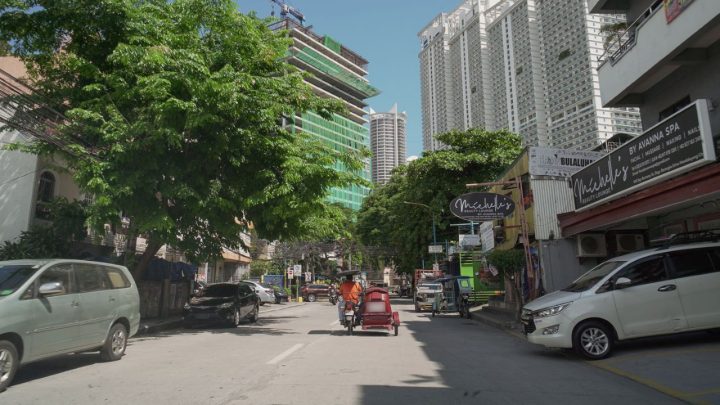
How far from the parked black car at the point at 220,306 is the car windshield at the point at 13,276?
30.7ft

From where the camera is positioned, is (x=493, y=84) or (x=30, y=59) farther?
(x=493, y=84)

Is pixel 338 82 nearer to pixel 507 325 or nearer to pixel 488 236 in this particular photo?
pixel 488 236

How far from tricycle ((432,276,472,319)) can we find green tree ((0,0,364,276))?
31.7 feet

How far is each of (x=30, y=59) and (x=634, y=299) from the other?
16878mm

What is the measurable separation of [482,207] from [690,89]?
623 centimetres

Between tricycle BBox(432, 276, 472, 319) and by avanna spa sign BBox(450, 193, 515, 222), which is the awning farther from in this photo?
tricycle BBox(432, 276, 472, 319)

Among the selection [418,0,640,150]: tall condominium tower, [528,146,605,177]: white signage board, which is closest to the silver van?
[528,146,605,177]: white signage board

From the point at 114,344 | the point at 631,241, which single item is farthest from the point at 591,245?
the point at 114,344

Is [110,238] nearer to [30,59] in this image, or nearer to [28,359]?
[30,59]

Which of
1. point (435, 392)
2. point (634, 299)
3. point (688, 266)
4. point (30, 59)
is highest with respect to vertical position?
point (30, 59)

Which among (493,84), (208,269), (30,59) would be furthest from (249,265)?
(30,59)

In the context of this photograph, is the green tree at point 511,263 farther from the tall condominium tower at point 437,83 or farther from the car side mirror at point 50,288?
the tall condominium tower at point 437,83

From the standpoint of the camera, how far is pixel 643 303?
8945mm

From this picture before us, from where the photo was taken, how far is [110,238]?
20.9 meters
